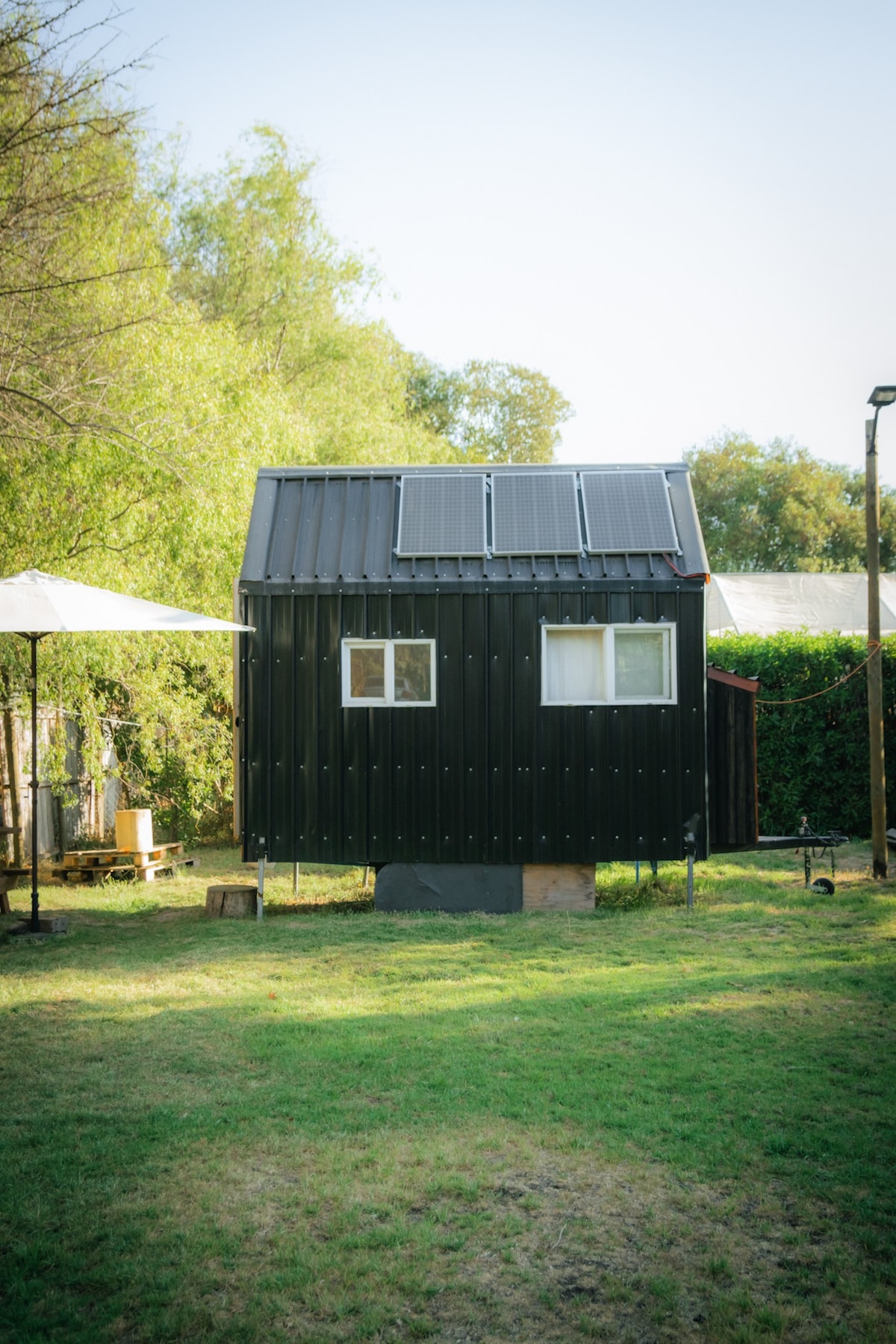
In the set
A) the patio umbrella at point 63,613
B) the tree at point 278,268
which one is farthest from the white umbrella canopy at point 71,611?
the tree at point 278,268

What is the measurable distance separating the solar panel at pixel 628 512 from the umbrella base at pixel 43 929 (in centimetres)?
565

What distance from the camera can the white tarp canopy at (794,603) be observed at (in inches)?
929

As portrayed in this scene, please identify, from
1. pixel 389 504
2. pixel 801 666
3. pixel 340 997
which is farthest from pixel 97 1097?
pixel 801 666

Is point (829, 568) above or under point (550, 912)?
above

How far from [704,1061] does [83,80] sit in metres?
7.90

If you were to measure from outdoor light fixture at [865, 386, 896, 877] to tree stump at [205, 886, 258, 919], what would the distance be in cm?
626

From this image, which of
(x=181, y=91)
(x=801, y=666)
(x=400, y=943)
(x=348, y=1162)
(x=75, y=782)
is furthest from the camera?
(x=801, y=666)

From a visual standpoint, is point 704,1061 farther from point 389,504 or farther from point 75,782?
point 75,782

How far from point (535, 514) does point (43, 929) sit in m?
5.71

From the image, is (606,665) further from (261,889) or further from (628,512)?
(261,889)

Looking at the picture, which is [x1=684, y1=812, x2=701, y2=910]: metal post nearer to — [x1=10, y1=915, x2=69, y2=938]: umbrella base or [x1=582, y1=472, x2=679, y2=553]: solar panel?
[x1=582, y1=472, x2=679, y2=553]: solar panel

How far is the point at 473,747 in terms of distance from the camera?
9.68 meters

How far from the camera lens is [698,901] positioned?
10.1 meters

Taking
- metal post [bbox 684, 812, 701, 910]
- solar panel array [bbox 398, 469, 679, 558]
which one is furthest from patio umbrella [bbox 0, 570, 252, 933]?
metal post [bbox 684, 812, 701, 910]
